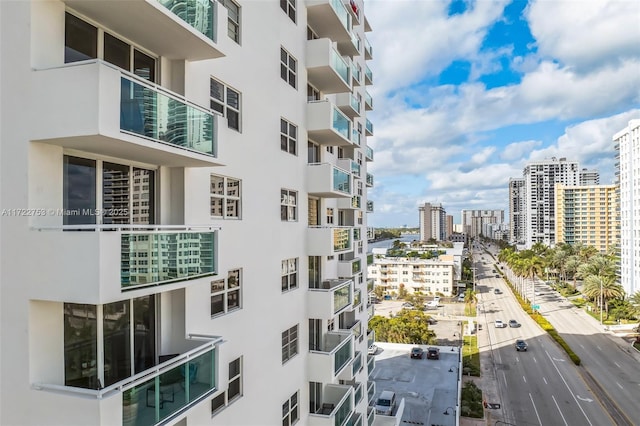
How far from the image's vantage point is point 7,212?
17.3 ft

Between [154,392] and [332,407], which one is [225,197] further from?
[332,407]

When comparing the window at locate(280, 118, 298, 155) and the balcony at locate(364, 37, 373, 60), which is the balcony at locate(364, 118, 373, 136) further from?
the window at locate(280, 118, 298, 155)

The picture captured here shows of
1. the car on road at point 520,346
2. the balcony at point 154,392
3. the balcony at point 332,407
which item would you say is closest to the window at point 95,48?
the balcony at point 154,392

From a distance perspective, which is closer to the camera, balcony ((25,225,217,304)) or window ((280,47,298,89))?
balcony ((25,225,217,304))

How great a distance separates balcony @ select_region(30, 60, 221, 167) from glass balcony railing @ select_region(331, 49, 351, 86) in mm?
8328

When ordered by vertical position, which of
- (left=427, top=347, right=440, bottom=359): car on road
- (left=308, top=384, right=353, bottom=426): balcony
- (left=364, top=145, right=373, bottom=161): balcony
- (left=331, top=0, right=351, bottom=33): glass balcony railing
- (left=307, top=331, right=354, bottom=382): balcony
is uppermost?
(left=331, top=0, right=351, bottom=33): glass balcony railing

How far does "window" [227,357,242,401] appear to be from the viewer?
8867 millimetres

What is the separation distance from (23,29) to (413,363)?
162 ft

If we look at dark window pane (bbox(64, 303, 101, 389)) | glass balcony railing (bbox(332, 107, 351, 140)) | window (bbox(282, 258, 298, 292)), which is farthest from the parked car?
dark window pane (bbox(64, 303, 101, 389))

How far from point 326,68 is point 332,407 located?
1133cm

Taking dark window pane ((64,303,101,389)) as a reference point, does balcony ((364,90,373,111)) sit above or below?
above

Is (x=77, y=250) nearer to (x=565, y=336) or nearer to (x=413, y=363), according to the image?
(x=413, y=363)

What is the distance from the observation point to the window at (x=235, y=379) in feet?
29.1

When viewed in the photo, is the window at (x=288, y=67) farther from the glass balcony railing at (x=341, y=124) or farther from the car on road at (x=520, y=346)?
the car on road at (x=520, y=346)
